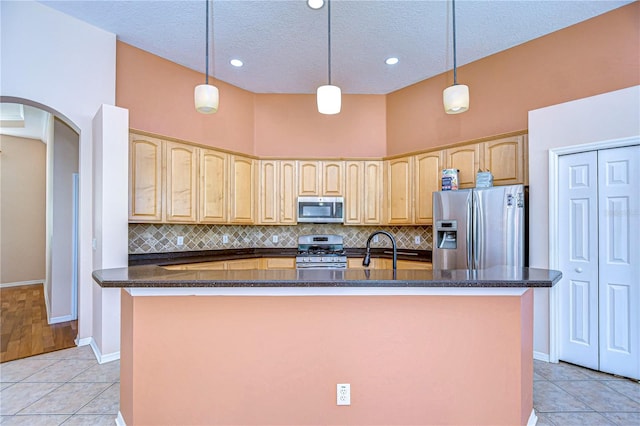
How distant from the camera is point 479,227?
346cm

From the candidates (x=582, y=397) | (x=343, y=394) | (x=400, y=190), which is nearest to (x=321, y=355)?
(x=343, y=394)

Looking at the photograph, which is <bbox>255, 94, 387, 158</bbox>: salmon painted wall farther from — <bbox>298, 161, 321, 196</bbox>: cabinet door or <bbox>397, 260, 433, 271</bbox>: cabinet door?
<bbox>397, 260, 433, 271</bbox>: cabinet door

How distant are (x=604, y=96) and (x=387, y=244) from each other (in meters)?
2.95

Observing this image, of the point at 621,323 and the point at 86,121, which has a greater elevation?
the point at 86,121

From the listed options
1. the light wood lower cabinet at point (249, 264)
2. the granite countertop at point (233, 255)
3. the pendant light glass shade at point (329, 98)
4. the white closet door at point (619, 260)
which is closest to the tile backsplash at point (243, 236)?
the granite countertop at point (233, 255)

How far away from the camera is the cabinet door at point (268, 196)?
477cm

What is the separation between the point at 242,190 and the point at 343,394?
326cm

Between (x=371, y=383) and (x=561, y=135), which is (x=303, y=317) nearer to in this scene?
(x=371, y=383)

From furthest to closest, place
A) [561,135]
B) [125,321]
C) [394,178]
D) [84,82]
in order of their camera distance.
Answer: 1. [394,178]
2. [84,82]
3. [561,135]
4. [125,321]

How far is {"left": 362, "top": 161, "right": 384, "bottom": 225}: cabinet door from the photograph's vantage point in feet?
15.6

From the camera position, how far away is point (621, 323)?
290cm

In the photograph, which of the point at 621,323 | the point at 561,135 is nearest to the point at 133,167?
the point at 561,135

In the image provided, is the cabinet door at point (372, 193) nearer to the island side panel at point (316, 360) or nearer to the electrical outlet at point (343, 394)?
the island side panel at point (316, 360)

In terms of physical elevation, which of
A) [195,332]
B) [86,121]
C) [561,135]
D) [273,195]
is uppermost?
[86,121]
